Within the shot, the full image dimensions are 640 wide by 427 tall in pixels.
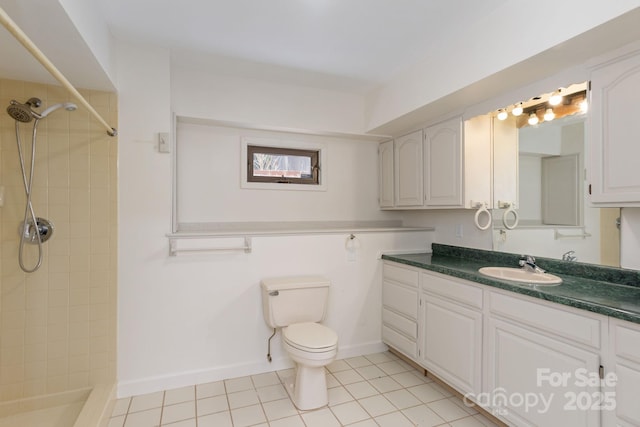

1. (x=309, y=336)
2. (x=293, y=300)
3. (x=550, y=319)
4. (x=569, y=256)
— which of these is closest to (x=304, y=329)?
(x=309, y=336)

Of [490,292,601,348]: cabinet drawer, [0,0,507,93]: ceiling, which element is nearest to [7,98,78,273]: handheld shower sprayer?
[0,0,507,93]: ceiling

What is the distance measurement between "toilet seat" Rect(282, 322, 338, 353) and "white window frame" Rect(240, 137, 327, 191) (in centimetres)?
122

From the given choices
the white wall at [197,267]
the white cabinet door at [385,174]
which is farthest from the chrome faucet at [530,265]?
the white cabinet door at [385,174]

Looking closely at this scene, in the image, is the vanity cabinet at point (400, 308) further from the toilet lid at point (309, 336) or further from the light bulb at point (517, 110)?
the light bulb at point (517, 110)

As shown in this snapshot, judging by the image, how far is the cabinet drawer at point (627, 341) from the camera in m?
1.24

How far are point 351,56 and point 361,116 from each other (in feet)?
2.57

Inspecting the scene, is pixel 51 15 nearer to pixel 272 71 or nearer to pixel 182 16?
pixel 182 16

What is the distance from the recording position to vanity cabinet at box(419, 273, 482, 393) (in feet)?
6.39

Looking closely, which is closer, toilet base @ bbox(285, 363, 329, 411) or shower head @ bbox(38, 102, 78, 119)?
shower head @ bbox(38, 102, 78, 119)

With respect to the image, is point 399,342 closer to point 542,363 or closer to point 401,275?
point 401,275

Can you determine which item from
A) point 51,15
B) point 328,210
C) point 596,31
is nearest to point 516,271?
point 596,31

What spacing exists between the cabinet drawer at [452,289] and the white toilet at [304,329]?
0.75 m

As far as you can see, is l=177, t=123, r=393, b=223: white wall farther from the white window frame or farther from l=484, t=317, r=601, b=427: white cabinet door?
l=484, t=317, r=601, b=427: white cabinet door

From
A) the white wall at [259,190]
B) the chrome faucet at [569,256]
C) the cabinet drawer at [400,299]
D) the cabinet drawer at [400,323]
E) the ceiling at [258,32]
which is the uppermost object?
the ceiling at [258,32]
